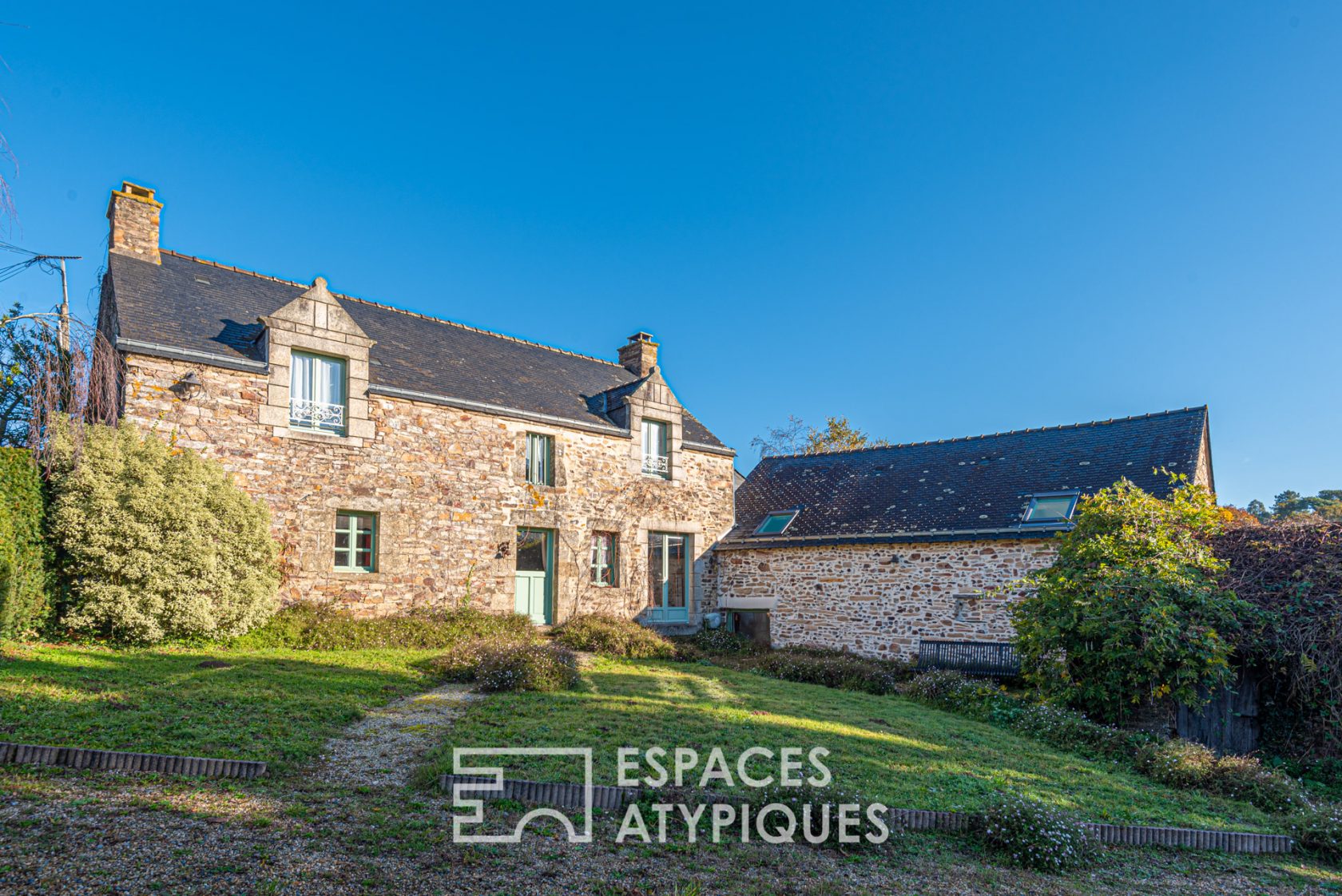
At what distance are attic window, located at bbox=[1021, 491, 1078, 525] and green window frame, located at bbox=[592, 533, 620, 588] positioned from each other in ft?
24.6

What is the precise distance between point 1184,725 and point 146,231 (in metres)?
16.1

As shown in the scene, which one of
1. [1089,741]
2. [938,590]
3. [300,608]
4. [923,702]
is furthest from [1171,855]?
[300,608]

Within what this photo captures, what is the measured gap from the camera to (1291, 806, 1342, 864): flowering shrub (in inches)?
231

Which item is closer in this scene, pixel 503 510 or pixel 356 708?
pixel 356 708

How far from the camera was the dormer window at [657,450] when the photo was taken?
658 inches

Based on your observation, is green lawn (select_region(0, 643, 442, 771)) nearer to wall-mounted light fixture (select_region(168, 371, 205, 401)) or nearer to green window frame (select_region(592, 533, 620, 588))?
wall-mounted light fixture (select_region(168, 371, 205, 401))

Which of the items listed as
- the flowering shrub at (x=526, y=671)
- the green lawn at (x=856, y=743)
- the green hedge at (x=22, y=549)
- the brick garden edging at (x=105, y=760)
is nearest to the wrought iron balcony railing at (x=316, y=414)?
the green hedge at (x=22, y=549)

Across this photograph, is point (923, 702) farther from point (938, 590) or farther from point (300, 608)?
point (300, 608)

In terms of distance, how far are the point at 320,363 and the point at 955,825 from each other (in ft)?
36.0

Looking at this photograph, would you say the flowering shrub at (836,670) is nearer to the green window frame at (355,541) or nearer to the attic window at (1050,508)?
the attic window at (1050,508)

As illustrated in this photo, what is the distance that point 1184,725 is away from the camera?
8.72 m

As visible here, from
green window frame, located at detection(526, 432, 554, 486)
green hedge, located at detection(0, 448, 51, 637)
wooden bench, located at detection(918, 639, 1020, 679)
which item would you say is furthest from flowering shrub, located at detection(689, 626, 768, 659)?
green hedge, located at detection(0, 448, 51, 637)

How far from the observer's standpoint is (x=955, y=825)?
215 inches

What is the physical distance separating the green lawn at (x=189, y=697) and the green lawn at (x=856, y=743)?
1247 mm
